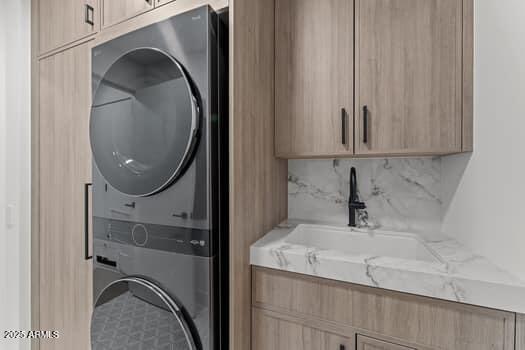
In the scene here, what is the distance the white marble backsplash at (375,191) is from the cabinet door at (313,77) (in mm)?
301

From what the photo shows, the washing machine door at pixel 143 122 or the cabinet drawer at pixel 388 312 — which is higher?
the washing machine door at pixel 143 122

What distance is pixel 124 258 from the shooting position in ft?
3.94

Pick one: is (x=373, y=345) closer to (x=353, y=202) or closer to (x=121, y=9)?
(x=353, y=202)

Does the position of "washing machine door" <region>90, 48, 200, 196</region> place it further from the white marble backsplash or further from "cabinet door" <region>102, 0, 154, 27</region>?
the white marble backsplash

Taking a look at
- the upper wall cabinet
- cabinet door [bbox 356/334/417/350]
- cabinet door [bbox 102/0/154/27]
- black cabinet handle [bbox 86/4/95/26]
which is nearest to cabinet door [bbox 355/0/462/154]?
the upper wall cabinet

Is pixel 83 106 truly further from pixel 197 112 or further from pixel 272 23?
pixel 272 23

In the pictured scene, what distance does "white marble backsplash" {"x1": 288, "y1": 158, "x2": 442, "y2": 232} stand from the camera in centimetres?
136

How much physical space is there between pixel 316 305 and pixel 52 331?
1.77 meters

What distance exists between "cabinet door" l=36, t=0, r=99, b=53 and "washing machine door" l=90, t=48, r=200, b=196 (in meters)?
0.59

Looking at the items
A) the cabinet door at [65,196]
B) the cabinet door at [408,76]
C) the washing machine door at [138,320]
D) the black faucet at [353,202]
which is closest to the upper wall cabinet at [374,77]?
the cabinet door at [408,76]

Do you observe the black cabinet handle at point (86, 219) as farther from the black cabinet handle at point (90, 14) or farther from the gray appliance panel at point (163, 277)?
the black cabinet handle at point (90, 14)

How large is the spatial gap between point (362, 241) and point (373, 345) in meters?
0.54

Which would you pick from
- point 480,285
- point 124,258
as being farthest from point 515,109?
point 124,258

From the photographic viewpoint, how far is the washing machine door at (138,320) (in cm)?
102
